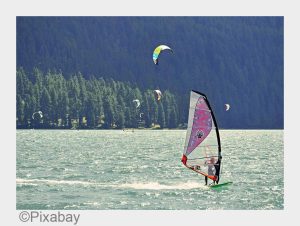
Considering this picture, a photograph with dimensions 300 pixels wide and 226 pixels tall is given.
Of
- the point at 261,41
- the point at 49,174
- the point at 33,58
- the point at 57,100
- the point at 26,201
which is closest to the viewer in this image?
the point at 26,201

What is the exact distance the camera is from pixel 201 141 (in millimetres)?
29156

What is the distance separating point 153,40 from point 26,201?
173m

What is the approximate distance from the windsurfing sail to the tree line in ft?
285

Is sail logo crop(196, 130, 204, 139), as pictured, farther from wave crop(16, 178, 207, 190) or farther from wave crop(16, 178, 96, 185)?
wave crop(16, 178, 96, 185)

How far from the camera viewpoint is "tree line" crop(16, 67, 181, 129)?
392 feet

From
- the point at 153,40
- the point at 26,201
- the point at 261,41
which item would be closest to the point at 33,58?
the point at 153,40

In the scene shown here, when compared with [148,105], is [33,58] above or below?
above

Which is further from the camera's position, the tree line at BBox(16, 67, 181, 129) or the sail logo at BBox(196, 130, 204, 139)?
the tree line at BBox(16, 67, 181, 129)

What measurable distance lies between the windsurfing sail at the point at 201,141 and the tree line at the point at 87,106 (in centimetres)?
8700

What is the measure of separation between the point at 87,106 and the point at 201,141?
95764 mm

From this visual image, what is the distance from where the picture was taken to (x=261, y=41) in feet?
634

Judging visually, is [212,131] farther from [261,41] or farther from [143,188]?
[261,41]

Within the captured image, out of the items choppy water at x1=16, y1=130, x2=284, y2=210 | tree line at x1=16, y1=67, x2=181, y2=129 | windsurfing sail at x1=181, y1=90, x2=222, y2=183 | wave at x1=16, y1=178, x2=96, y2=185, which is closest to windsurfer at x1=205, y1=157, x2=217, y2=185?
windsurfing sail at x1=181, y1=90, x2=222, y2=183

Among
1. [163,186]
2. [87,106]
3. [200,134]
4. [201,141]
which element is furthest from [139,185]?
[87,106]
